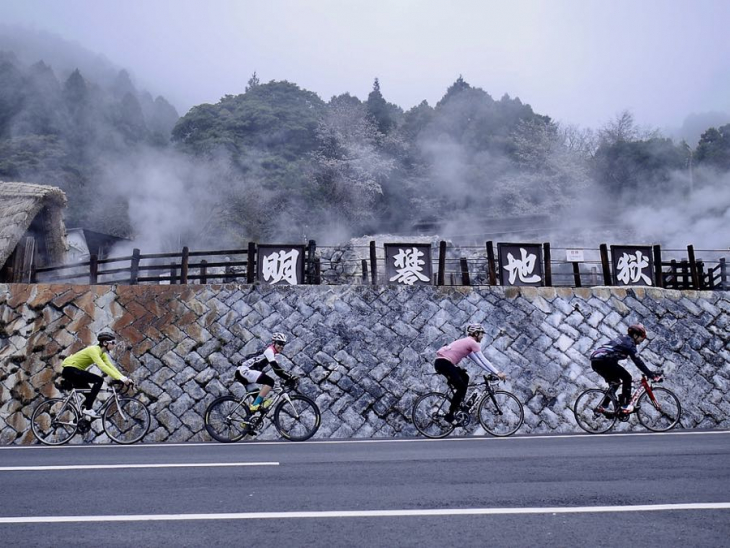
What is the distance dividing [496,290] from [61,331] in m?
9.18

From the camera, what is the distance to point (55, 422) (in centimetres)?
951

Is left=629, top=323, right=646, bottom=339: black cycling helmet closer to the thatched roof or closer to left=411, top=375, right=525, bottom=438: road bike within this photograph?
left=411, top=375, right=525, bottom=438: road bike

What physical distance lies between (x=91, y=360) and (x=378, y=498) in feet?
21.3

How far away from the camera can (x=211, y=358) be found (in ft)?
40.6

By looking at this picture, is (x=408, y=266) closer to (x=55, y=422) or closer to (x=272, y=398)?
(x=272, y=398)

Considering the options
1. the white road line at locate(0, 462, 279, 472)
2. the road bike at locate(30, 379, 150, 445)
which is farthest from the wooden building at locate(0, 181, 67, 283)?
the white road line at locate(0, 462, 279, 472)

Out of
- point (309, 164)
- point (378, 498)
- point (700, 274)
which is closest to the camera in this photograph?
point (378, 498)

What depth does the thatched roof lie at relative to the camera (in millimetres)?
15688

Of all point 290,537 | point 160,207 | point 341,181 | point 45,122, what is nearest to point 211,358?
point 290,537

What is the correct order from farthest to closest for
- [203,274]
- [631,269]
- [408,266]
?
[631,269] → [203,274] → [408,266]

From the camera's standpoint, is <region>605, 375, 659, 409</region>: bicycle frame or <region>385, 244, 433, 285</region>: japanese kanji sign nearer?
<region>605, 375, 659, 409</region>: bicycle frame

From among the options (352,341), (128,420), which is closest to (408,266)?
(352,341)

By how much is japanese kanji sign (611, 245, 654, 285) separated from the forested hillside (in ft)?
82.0

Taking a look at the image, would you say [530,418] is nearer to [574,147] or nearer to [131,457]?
[131,457]
